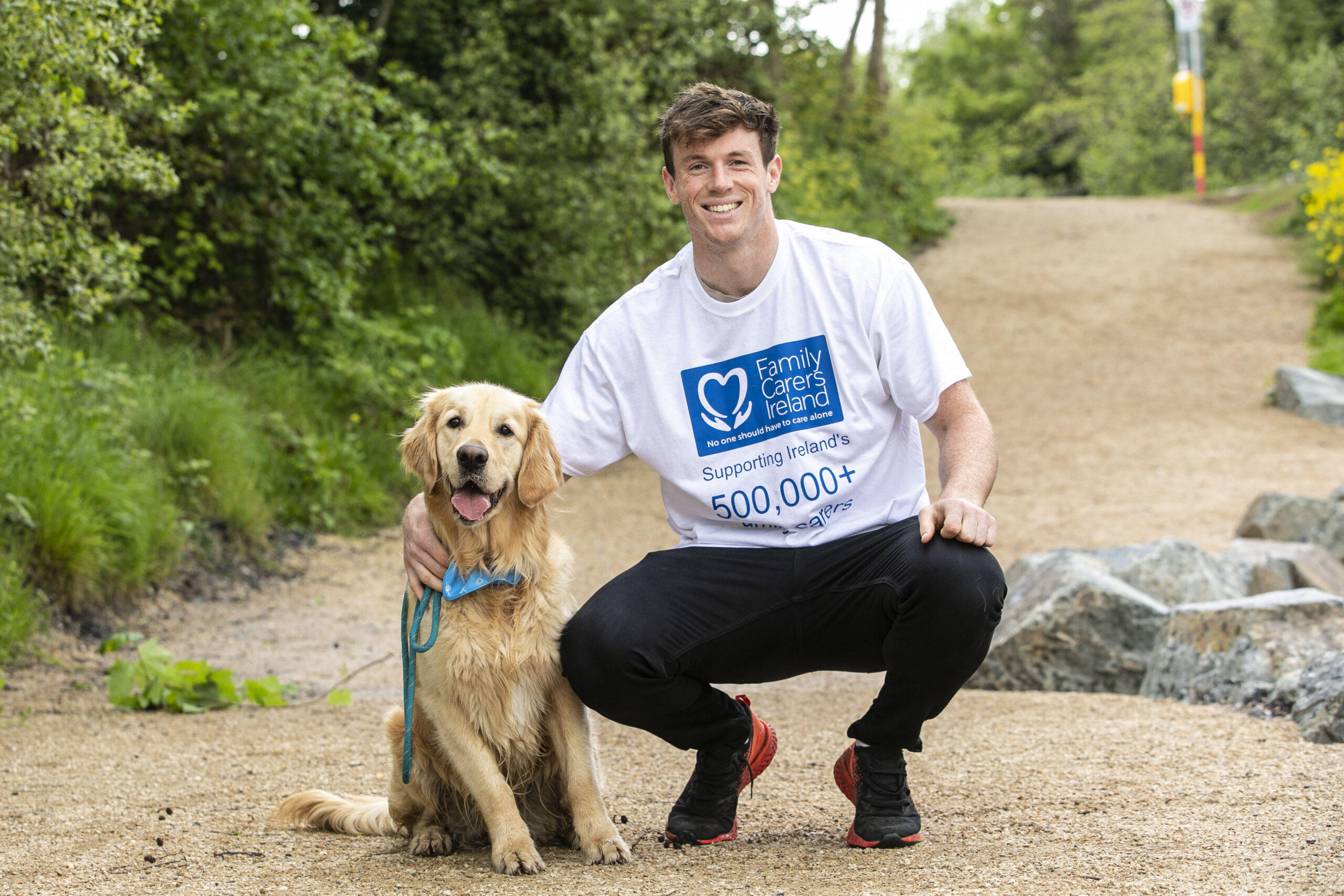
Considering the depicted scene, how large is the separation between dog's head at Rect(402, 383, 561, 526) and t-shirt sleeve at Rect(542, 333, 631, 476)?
120 millimetres

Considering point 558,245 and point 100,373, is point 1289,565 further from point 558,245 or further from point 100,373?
point 558,245

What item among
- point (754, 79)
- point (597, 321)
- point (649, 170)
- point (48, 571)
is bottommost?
point (48, 571)

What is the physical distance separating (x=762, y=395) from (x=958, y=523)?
663 mm

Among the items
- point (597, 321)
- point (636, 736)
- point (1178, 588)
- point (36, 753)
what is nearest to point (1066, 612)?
point (1178, 588)

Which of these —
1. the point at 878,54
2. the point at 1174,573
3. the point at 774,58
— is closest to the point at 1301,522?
the point at 1174,573

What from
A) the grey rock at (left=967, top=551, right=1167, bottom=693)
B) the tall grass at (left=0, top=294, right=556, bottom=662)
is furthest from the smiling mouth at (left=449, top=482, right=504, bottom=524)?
the grey rock at (left=967, top=551, right=1167, bottom=693)

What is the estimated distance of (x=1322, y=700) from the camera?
13.0ft

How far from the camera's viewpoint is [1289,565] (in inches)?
251

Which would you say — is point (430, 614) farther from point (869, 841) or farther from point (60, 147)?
point (60, 147)

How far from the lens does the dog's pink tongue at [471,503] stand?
10.1 feet

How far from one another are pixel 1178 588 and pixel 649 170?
7.23 meters

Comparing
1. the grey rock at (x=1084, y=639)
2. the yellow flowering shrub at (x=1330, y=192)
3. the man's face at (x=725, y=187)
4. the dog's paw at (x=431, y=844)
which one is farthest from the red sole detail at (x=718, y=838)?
the yellow flowering shrub at (x=1330, y=192)

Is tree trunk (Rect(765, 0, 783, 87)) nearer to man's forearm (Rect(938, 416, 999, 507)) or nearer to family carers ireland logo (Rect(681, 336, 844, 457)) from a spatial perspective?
family carers ireland logo (Rect(681, 336, 844, 457))

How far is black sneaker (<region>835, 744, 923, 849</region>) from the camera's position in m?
3.04
